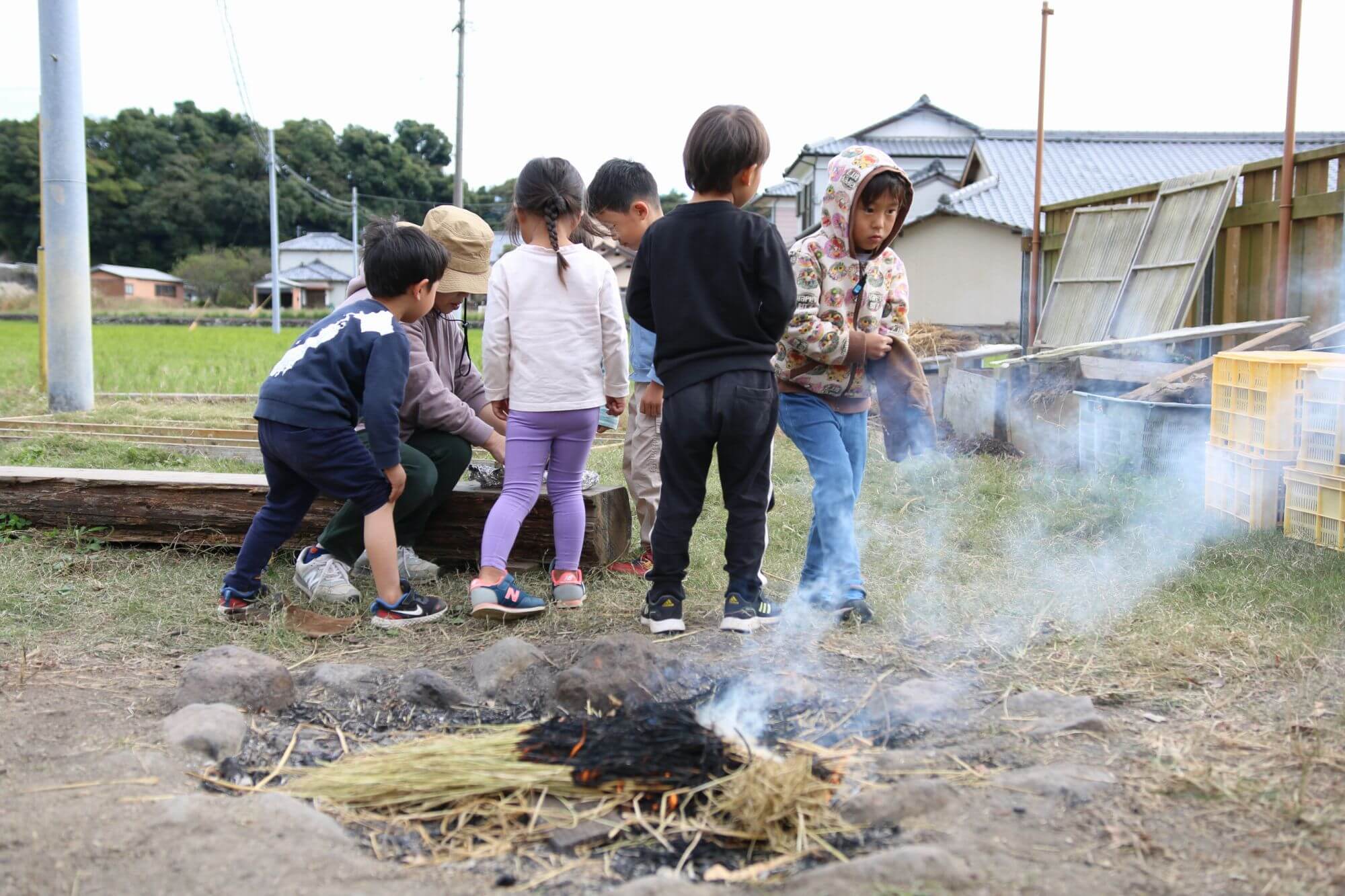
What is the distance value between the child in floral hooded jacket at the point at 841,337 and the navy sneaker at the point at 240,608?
1.86 metres

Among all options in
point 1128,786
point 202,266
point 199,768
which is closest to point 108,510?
point 199,768

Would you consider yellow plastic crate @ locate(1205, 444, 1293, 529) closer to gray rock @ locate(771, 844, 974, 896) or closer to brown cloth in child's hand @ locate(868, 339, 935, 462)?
brown cloth in child's hand @ locate(868, 339, 935, 462)

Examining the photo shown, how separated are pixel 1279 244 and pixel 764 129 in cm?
488

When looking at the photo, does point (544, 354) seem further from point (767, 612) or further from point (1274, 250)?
point (1274, 250)

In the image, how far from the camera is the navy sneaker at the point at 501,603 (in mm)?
3469

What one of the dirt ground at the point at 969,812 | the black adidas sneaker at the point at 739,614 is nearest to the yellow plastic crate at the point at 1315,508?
the dirt ground at the point at 969,812

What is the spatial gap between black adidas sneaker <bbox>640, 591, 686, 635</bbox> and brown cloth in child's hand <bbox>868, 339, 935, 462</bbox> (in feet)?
3.15

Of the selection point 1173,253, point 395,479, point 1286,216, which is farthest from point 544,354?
point 1173,253

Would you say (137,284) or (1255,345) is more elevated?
(137,284)

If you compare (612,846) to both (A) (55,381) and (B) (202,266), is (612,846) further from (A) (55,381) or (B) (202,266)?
(B) (202,266)

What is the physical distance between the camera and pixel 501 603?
3.49 m

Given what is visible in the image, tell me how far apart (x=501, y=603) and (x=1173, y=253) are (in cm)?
651

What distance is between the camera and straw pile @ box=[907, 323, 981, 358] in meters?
12.3

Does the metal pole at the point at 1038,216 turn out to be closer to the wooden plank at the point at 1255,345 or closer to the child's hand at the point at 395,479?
the wooden plank at the point at 1255,345
